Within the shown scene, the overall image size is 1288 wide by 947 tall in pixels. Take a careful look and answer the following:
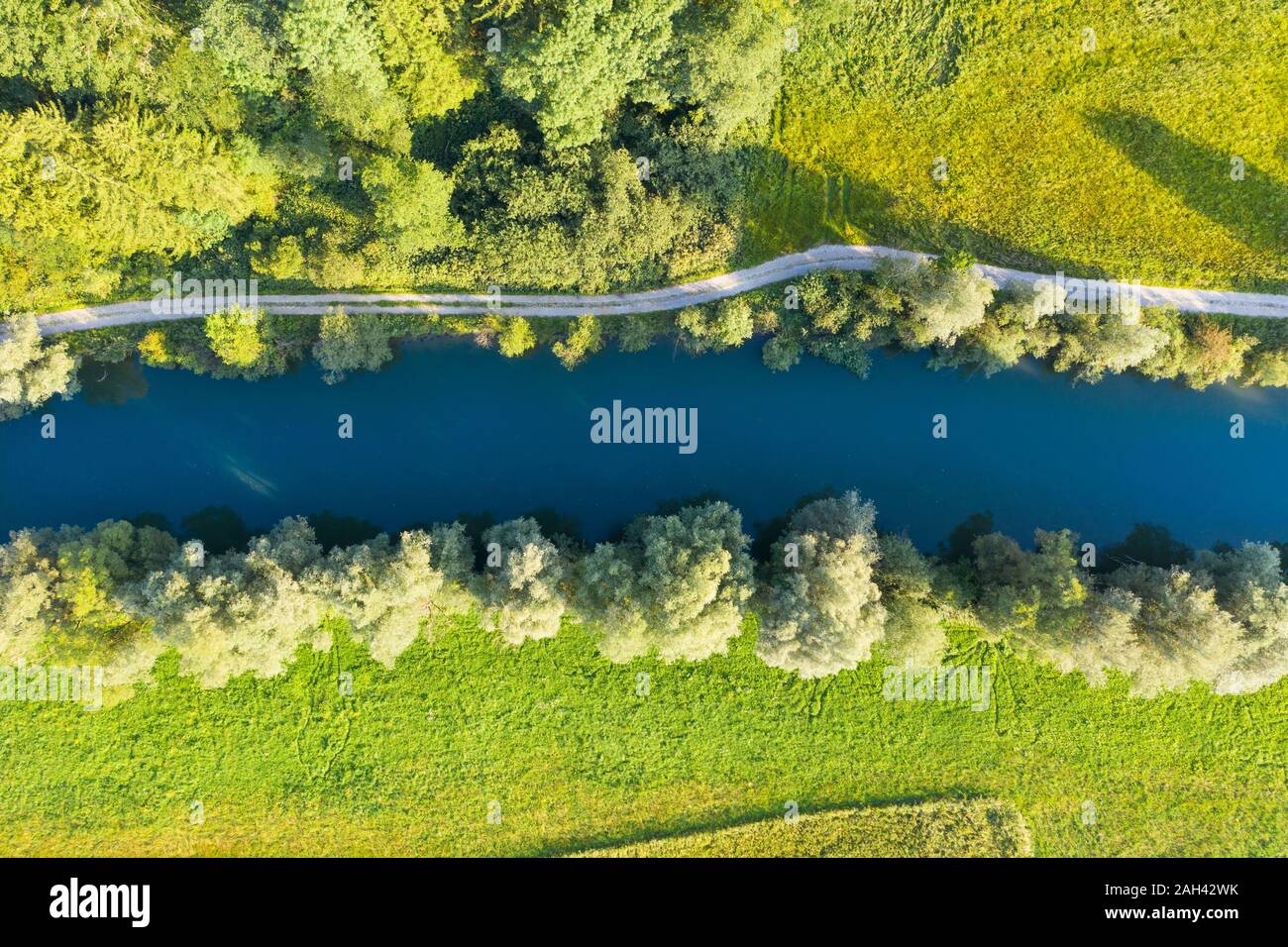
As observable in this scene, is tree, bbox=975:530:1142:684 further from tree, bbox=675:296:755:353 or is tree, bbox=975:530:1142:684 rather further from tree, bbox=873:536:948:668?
tree, bbox=675:296:755:353

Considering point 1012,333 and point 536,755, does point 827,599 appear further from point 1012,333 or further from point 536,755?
point 536,755

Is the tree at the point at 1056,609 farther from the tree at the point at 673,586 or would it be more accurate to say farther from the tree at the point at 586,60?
the tree at the point at 586,60

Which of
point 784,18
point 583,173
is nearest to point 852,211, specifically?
point 784,18

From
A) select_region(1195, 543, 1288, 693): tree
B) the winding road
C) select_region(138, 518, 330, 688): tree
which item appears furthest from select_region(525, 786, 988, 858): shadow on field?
the winding road

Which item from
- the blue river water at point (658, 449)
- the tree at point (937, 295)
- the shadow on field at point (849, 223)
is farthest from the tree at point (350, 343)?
the tree at point (937, 295)

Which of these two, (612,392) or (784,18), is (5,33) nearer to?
(612,392)
